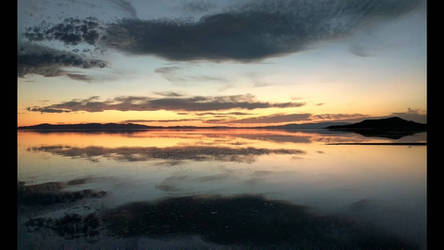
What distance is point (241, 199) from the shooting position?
43.5 feet

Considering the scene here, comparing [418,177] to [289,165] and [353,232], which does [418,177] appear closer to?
[289,165]

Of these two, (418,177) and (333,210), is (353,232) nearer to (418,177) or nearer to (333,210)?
(333,210)

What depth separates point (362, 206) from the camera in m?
12.5

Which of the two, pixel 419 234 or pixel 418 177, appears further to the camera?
pixel 418 177
